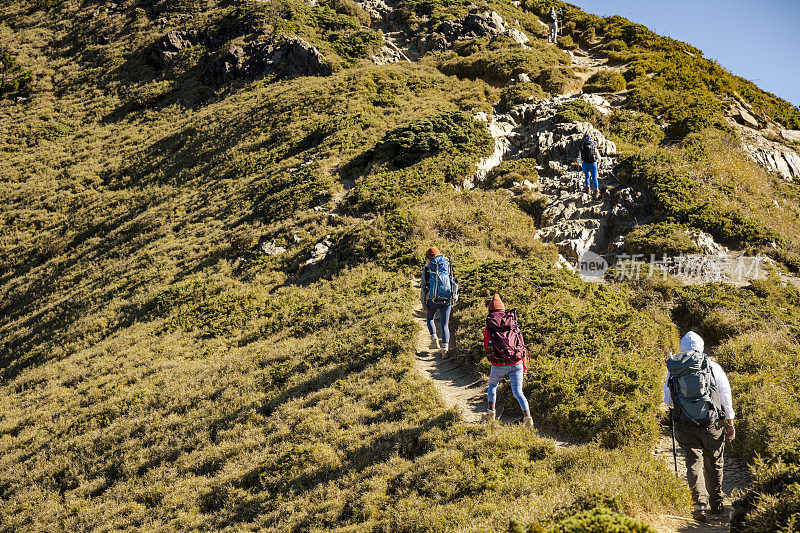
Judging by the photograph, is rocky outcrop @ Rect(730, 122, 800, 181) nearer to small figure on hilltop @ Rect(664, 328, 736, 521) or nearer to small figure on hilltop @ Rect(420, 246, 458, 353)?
small figure on hilltop @ Rect(420, 246, 458, 353)

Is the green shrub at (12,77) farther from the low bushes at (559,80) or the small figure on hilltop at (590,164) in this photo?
the small figure on hilltop at (590,164)

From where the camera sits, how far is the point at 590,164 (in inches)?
702

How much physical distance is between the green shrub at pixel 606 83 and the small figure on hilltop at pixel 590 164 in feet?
38.1

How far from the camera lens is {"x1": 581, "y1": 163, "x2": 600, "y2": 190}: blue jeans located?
1788 cm

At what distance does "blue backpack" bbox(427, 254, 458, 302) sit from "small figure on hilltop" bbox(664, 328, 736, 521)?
5027 mm

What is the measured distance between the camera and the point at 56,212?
92.9 ft

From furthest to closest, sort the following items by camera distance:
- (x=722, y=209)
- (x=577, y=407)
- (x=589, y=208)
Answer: (x=589, y=208)
(x=722, y=209)
(x=577, y=407)

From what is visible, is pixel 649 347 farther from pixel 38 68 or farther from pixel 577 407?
pixel 38 68

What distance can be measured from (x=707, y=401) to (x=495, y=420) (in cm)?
338

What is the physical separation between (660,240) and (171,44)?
4524cm

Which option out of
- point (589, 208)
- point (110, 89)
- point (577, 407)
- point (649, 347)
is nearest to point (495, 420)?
point (577, 407)

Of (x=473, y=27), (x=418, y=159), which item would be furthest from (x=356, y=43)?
(x=418, y=159)

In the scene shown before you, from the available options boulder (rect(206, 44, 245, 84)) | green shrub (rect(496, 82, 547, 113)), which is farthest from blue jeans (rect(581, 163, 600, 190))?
boulder (rect(206, 44, 245, 84))

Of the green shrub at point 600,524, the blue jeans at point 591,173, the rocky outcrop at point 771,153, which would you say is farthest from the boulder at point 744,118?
the green shrub at point 600,524
